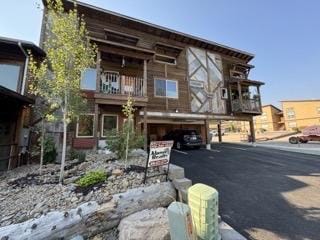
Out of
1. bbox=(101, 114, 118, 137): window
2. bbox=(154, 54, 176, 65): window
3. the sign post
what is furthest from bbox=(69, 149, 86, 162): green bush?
bbox=(154, 54, 176, 65): window

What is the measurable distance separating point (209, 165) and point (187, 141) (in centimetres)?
492

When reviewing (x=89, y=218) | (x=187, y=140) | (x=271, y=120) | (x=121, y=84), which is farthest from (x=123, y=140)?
(x=271, y=120)

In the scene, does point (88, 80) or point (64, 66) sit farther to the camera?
point (88, 80)

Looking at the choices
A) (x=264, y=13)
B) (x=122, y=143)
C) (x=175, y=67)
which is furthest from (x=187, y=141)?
(x=264, y=13)

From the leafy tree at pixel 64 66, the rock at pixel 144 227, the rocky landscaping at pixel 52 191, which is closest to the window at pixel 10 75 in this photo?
the leafy tree at pixel 64 66

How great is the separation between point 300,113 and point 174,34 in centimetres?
3463

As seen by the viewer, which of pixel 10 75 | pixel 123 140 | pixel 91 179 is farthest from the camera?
pixel 10 75

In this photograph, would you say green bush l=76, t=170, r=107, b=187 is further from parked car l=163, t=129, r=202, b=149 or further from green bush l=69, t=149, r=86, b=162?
parked car l=163, t=129, r=202, b=149

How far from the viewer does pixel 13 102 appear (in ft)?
22.8

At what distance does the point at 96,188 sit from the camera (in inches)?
159

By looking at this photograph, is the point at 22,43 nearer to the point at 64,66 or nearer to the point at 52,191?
the point at 64,66

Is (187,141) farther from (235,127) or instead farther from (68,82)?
(235,127)

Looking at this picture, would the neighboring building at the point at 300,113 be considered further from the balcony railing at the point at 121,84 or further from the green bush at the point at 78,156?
the green bush at the point at 78,156

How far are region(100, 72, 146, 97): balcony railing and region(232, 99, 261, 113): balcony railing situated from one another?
9.50 metres
